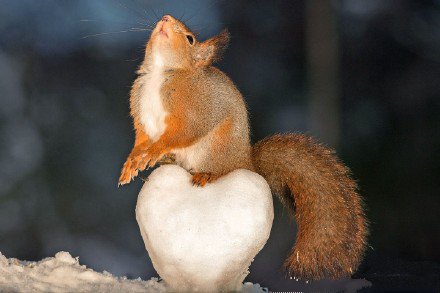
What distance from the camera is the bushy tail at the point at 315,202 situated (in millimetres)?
2617

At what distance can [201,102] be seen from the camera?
261 centimetres

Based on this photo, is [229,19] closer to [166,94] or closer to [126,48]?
[126,48]

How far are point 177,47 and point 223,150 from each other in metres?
Result: 0.40

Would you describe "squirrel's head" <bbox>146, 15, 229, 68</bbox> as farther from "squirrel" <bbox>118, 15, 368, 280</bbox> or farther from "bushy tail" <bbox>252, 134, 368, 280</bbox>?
"bushy tail" <bbox>252, 134, 368, 280</bbox>

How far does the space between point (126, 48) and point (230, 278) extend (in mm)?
1150

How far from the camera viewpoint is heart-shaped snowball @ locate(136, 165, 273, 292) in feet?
7.75

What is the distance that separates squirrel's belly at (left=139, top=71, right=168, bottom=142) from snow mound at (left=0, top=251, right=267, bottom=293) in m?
0.54

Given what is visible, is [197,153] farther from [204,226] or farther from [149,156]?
[204,226]

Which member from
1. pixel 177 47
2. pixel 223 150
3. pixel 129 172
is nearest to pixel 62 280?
pixel 129 172

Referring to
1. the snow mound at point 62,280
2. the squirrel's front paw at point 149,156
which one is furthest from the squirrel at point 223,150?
the snow mound at point 62,280

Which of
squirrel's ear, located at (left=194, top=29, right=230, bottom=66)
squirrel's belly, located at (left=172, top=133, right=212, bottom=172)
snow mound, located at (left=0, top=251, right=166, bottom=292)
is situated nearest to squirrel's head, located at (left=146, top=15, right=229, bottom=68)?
squirrel's ear, located at (left=194, top=29, right=230, bottom=66)

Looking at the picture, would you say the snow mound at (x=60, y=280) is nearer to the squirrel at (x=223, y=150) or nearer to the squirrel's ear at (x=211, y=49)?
the squirrel at (x=223, y=150)

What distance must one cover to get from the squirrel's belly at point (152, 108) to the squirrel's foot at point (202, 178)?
0.22 meters

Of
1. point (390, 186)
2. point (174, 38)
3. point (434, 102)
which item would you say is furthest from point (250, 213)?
point (434, 102)
